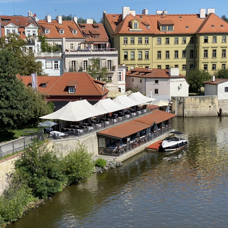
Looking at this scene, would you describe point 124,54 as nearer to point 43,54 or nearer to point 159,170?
point 43,54

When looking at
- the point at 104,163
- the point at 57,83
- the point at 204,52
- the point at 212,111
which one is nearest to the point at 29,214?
the point at 104,163

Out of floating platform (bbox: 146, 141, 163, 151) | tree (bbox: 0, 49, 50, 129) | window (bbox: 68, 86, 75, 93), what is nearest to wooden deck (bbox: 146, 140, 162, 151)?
floating platform (bbox: 146, 141, 163, 151)

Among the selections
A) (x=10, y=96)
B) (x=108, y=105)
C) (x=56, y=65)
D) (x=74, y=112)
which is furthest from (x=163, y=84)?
(x=10, y=96)

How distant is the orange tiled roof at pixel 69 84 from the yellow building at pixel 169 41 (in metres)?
22.7

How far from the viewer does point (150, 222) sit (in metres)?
21.8

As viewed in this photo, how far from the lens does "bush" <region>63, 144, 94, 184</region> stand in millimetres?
26781

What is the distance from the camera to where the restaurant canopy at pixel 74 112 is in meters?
32.2

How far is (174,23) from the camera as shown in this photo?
70125 millimetres

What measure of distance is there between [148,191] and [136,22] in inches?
1789

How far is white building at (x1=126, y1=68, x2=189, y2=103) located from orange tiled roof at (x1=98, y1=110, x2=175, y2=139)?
12.8 meters

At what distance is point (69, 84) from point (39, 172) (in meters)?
20.2

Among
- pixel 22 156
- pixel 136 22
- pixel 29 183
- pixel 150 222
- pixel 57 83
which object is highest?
pixel 136 22

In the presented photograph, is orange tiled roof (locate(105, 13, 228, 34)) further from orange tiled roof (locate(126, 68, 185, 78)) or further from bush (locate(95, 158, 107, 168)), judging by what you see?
bush (locate(95, 158, 107, 168))

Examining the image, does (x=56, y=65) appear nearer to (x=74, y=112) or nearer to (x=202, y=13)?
(x=74, y=112)
